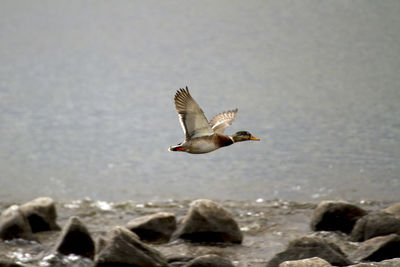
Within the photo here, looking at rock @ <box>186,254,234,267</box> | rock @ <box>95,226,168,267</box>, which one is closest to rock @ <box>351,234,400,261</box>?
rock @ <box>186,254,234,267</box>

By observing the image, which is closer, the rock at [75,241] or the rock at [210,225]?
the rock at [75,241]

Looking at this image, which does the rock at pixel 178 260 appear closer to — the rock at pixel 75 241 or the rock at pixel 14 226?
the rock at pixel 75 241

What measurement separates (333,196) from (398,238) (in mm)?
3935

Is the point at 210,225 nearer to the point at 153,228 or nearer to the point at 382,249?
the point at 153,228

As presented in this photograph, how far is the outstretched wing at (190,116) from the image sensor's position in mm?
8219

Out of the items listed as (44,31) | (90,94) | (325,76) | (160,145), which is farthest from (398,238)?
(44,31)

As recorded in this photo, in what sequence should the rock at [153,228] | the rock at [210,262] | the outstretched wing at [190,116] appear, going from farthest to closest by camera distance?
1. the rock at [153,228]
2. the rock at [210,262]
3. the outstretched wing at [190,116]

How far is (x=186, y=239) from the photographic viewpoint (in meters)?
11.6

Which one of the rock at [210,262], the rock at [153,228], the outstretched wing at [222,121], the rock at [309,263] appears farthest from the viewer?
the rock at [153,228]

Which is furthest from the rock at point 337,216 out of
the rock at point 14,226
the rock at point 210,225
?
the rock at point 14,226

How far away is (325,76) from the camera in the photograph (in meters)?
21.9

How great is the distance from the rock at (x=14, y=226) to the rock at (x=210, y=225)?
295 centimetres

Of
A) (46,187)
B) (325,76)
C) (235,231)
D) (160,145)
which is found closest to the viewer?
(235,231)

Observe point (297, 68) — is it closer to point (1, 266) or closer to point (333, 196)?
→ point (333, 196)
